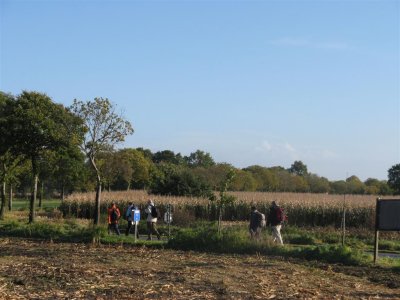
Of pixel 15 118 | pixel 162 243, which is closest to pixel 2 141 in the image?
pixel 15 118

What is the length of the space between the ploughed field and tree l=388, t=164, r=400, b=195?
6575 cm

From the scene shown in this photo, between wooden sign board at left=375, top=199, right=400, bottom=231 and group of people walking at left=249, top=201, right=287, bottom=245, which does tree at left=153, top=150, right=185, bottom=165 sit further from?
wooden sign board at left=375, top=199, right=400, bottom=231

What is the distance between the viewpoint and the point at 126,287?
41.5ft

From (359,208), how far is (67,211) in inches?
881

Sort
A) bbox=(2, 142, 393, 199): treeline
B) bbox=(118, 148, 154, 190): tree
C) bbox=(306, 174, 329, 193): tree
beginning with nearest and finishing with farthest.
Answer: bbox=(2, 142, 393, 199): treeline < bbox=(118, 148, 154, 190): tree < bbox=(306, 174, 329, 193): tree

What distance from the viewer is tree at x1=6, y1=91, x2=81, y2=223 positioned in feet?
105

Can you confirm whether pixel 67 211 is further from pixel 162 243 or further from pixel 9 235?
pixel 162 243

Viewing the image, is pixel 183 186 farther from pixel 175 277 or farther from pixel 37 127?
pixel 175 277

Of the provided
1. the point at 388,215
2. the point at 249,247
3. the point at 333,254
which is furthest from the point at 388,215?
the point at 249,247

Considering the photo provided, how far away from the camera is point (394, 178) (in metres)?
86.6

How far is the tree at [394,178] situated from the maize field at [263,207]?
37.1 metres

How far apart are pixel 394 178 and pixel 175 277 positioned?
77320mm

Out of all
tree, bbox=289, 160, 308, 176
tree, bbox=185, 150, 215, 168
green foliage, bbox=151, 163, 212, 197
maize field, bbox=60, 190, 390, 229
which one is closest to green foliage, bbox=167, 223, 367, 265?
maize field, bbox=60, 190, 390, 229

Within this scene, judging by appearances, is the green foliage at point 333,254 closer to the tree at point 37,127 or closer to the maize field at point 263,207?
the tree at point 37,127
